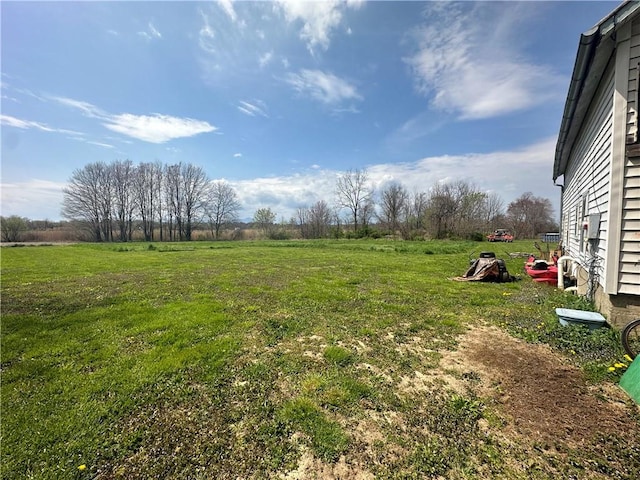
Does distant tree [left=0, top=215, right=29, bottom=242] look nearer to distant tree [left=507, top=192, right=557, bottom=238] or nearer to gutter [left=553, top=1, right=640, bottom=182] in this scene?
gutter [left=553, top=1, right=640, bottom=182]

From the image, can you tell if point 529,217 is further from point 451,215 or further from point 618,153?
point 618,153

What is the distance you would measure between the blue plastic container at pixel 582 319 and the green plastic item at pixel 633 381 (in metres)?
1.32

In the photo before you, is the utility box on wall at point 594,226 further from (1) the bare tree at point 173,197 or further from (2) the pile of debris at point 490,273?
(1) the bare tree at point 173,197

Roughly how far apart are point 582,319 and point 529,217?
170 feet

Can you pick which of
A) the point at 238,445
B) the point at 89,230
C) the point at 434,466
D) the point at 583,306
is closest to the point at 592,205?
the point at 583,306

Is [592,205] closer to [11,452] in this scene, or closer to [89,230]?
[11,452]

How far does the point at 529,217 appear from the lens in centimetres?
4497

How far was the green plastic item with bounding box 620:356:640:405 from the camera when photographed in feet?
8.46

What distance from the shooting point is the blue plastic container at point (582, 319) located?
12.8ft

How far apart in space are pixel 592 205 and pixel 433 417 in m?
5.64

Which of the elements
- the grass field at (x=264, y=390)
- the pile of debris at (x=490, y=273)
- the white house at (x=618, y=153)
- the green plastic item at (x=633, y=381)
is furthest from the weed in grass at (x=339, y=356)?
the pile of debris at (x=490, y=273)

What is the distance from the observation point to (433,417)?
2.52m

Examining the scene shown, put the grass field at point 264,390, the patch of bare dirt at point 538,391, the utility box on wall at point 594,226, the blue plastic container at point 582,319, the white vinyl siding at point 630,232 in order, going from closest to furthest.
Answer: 1. the grass field at point 264,390
2. the patch of bare dirt at point 538,391
3. the white vinyl siding at point 630,232
4. the blue plastic container at point 582,319
5. the utility box on wall at point 594,226

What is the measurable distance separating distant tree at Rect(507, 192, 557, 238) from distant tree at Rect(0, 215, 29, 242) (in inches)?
2917
